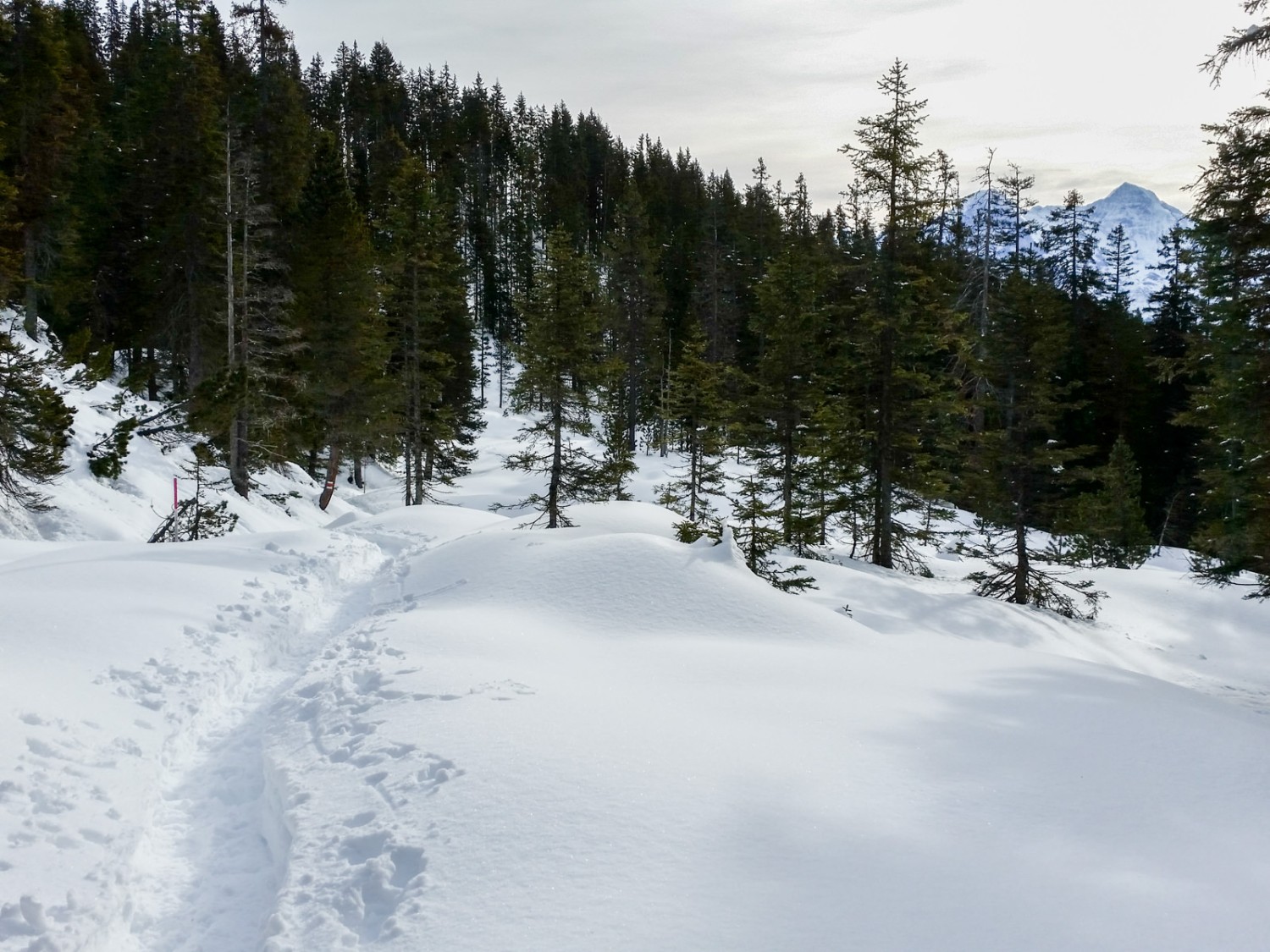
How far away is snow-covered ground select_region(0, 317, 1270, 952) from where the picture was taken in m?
4.29

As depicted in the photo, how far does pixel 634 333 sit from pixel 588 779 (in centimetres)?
4098

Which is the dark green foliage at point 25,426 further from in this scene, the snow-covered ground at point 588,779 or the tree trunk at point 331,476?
the tree trunk at point 331,476

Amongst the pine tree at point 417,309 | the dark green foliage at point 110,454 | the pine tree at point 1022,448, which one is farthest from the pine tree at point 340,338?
the pine tree at point 1022,448

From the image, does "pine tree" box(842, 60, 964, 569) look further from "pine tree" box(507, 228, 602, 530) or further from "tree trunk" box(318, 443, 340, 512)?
"tree trunk" box(318, 443, 340, 512)

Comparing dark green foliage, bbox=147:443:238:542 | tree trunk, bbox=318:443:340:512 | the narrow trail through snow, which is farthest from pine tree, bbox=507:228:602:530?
the narrow trail through snow

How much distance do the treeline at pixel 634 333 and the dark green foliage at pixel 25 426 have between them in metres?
3.20

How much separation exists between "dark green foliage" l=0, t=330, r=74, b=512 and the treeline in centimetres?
320

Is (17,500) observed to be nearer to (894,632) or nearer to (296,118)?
(894,632)

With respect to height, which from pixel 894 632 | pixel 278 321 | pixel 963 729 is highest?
pixel 278 321

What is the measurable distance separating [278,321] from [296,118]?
23.2m

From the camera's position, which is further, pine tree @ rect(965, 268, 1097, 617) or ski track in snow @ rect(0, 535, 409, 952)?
pine tree @ rect(965, 268, 1097, 617)

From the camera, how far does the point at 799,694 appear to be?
8086 mm

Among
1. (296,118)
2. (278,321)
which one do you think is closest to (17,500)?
(278,321)

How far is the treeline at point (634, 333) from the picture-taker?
19828mm
